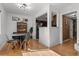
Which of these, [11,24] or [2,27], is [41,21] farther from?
[2,27]

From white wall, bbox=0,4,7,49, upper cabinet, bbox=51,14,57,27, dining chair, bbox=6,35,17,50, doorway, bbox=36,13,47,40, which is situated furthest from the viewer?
upper cabinet, bbox=51,14,57,27

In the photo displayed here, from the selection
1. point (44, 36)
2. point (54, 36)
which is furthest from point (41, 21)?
point (54, 36)

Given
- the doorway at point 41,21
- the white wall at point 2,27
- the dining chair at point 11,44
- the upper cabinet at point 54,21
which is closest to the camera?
the white wall at point 2,27

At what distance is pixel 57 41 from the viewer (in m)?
3.66

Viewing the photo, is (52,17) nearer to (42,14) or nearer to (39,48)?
(42,14)

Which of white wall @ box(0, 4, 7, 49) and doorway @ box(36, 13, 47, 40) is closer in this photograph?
white wall @ box(0, 4, 7, 49)

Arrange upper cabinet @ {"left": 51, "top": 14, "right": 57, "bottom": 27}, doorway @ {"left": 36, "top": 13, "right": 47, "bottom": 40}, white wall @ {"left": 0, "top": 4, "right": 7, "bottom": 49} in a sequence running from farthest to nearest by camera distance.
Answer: upper cabinet @ {"left": 51, "top": 14, "right": 57, "bottom": 27}
doorway @ {"left": 36, "top": 13, "right": 47, "bottom": 40}
white wall @ {"left": 0, "top": 4, "right": 7, "bottom": 49}

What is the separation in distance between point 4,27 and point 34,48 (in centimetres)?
109

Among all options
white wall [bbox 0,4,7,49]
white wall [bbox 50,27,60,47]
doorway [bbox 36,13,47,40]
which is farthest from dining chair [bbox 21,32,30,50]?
white wall [bbox 50,27,60,47]

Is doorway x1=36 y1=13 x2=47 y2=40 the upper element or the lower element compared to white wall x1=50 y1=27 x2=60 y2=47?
upper

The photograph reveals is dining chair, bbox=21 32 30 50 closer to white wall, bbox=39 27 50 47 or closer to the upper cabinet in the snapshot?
white wall, bbox=39 27 50 47

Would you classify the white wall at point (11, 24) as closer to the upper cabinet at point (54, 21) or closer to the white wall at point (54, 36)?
the upper cabinet at point (54, 21)

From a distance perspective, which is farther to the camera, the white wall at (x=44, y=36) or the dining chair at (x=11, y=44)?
the white wall at (x=44, y=36)

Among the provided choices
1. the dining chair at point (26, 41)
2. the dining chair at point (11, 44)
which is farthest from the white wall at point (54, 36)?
the dining chair at point (11, 44)
